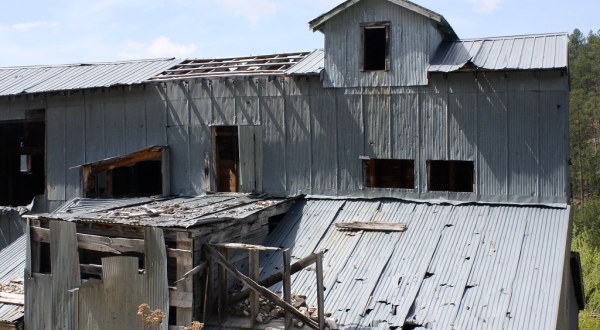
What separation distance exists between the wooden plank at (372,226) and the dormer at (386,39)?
3.85 m

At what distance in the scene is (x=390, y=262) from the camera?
14.3 metres

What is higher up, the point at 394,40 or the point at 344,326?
the point at 394,40

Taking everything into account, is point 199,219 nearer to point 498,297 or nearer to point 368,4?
point 498,297

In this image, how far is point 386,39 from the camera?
17.2 m

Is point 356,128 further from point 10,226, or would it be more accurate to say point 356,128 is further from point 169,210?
point 10,226

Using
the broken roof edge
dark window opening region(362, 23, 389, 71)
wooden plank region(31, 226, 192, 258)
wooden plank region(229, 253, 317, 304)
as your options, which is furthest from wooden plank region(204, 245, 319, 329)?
dark window opening region(362, 23, 389, 71)

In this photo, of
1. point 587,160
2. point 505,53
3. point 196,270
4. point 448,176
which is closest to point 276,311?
point 196,270

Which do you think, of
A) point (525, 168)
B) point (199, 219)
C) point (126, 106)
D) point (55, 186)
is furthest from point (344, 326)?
point (55, 186)

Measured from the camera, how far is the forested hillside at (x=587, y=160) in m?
37.8

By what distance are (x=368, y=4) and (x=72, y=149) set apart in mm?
10544

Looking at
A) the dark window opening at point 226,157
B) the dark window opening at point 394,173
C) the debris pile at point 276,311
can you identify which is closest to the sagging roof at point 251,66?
the dark window opening at point 226,157

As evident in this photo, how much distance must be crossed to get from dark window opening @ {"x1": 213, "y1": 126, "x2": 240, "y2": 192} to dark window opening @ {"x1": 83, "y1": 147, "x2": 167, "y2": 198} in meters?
1.67

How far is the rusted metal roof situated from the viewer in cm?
1849

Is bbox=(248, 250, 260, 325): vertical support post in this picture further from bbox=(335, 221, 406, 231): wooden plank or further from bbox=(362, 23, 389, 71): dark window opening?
bbox=(362, 23, 389, 71): dark window opening
